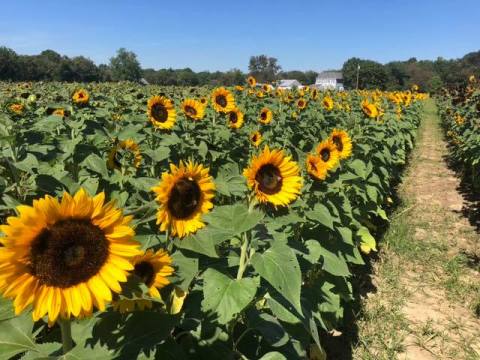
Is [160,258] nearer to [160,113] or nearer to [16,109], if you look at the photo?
[160,113]

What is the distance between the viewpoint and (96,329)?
4.62 feet

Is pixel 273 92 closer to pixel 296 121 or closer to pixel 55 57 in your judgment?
pixel 296 121

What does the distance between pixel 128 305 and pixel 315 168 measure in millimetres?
2131

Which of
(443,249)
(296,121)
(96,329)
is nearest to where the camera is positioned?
(96,329)

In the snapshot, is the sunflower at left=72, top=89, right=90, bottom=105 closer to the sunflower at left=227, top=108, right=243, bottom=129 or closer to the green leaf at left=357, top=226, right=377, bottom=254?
the sunflower at left=227, top=108, right=243, bottom=129

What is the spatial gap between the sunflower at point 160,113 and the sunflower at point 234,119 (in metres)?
1.78

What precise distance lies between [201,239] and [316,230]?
6.82 feet

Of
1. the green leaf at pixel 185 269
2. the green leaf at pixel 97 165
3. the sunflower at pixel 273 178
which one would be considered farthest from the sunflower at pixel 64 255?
the green leaf at pixel 97 165

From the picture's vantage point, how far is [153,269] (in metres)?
1.65

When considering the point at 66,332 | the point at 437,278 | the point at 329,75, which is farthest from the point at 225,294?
the point at 329,75

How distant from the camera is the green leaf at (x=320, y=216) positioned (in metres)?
3.12

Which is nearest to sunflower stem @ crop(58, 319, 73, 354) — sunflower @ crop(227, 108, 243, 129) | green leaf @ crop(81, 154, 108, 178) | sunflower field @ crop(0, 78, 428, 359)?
sunflower field @ crop(0, 78, 428, 359)

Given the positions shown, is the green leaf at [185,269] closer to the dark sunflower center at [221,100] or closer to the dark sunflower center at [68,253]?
the dark sunflower center at [68,253]

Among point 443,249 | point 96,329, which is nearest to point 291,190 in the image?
point 96,329
